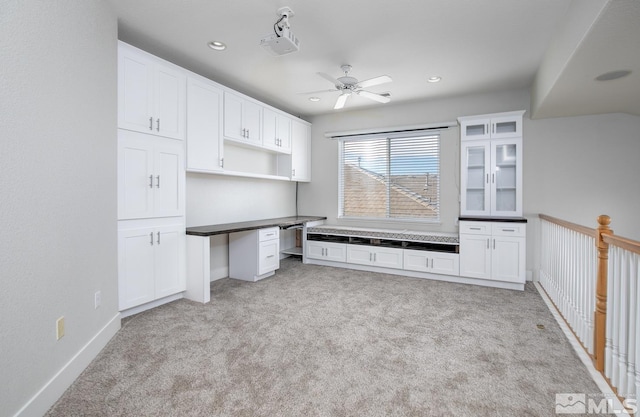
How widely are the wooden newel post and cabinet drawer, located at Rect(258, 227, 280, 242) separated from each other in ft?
11.3

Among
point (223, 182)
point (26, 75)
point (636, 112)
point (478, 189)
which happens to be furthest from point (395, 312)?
point (636, 112)

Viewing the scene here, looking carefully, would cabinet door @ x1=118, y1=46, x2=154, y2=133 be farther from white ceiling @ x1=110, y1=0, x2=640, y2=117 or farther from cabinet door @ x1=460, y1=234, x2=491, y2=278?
cabinet door @ x1=460, y1=234, x2=491, y2=278

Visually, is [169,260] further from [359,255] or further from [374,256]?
[374,256]

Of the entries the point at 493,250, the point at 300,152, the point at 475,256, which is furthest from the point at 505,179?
the point at 300,152

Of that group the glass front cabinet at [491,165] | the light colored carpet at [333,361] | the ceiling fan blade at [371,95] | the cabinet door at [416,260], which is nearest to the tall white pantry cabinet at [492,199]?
the glass front cabinet at [491,165]

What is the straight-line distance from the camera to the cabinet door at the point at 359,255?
4816 millimetres

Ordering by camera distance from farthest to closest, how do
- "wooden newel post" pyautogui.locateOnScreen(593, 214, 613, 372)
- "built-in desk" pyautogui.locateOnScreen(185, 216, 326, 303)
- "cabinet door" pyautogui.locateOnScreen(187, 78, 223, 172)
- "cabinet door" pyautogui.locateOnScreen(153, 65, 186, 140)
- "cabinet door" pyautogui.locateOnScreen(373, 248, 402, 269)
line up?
"cabinet door" pyautogui.locateOnScreen(373, 248, 402, 269) < "cabinet door" pyautogui.locateOnScreen(187, 78, 223, 172) < "built-in desk" pyautogui.locateOnScreen(185, 216, 326, 303) < "cabinet door" pyautogui.locateOnScreen(153, 65, 186, 140) < "wooden newel post" pyautogui.locateOnScreen(593, 214, 613, 372)

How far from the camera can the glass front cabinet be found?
424 centimetres

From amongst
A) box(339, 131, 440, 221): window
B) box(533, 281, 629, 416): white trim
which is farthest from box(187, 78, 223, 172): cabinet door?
box(533, 281, 629, 416): white trim

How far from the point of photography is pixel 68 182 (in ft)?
6.28

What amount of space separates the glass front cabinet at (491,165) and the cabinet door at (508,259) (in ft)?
1.61

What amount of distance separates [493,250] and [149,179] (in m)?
4.22

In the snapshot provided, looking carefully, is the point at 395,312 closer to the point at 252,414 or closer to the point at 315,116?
the point at 252,414

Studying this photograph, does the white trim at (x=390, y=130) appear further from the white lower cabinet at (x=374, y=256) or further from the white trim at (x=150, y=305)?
the white trim at (x=150, y=305)
